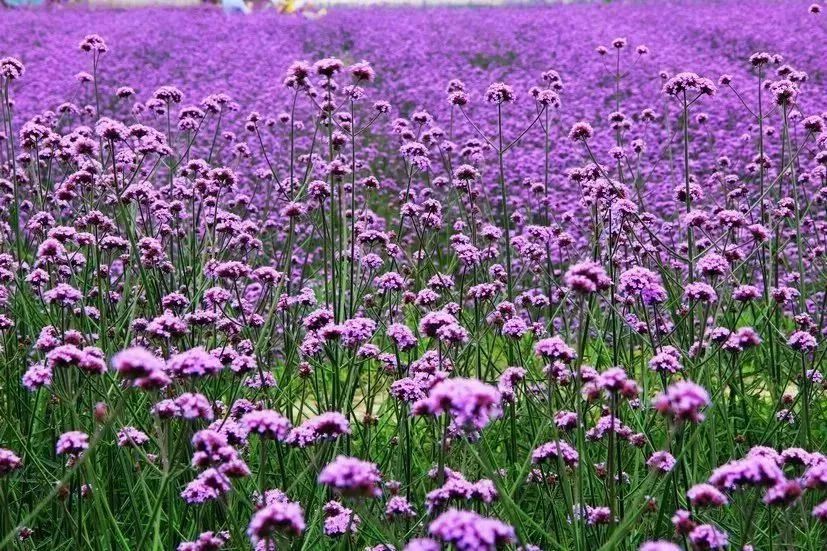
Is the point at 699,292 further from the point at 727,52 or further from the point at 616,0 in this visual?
the point at 616,0

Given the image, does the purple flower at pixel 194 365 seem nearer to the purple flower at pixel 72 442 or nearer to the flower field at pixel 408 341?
the flower field at pixel 408 341

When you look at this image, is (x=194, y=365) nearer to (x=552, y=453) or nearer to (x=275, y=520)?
(x=275, y=520)

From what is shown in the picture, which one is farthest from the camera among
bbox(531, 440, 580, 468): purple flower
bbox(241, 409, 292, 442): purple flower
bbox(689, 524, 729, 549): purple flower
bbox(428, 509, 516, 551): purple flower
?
bbox(531, 440, 580, 468): purple flower

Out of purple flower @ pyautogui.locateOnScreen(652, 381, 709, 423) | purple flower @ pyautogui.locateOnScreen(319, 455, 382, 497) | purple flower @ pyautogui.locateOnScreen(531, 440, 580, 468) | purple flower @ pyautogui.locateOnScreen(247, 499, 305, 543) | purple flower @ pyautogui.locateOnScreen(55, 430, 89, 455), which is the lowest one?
purple flower @ pyautogui.locateOnScreen(531, 440, 580, 468)

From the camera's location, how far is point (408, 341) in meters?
2.58

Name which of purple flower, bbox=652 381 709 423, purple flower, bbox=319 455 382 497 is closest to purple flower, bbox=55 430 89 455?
purple flower, bbox=319 455 382 497

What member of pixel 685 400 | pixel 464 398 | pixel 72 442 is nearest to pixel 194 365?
pixel 72 442

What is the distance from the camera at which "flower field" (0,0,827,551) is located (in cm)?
194

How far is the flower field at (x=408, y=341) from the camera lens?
194 centimetres

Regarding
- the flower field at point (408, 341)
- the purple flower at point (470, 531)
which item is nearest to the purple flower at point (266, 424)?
the flower field at point (408, 341)

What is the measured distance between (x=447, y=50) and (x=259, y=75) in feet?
11.3

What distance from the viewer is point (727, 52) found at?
12781 millimetres

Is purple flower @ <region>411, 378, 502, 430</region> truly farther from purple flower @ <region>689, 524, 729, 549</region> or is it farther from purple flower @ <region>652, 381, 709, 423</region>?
purple flower @ <region>689, 524, 729, 549</region>

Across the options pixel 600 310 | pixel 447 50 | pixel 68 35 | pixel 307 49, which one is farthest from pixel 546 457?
pixel 68 35
